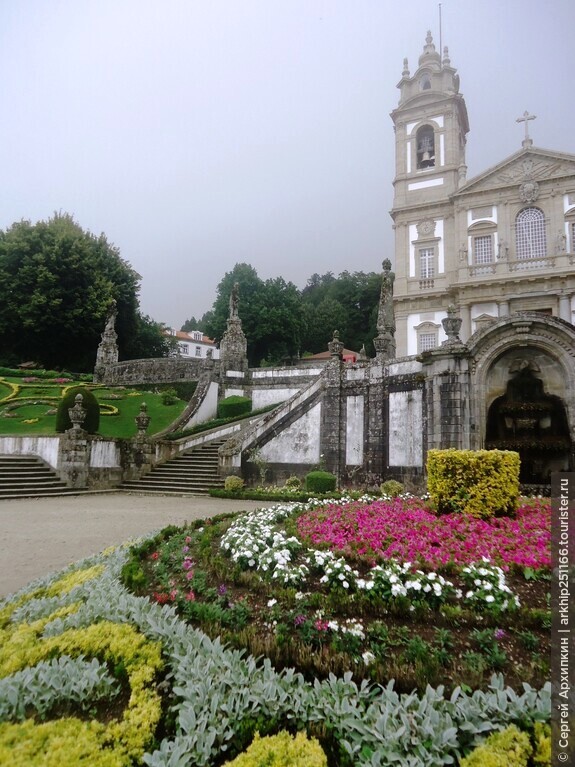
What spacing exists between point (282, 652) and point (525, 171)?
3322cm

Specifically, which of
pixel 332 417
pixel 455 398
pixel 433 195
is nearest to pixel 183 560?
pixel 455 398

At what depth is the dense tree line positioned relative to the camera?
154 ft

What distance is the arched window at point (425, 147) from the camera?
33.7 m

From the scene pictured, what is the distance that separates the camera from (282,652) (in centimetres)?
383

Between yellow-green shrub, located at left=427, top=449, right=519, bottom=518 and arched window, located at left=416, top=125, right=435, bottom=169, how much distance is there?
30642 mm

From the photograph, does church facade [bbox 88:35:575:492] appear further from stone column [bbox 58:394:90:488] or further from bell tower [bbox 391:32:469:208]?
stone column [bbox 58:394:90:488]

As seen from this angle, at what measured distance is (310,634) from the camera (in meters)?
4.28

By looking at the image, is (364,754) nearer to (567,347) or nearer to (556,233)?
(567,347)

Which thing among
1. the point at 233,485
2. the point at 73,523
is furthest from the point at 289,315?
the point at 73,523

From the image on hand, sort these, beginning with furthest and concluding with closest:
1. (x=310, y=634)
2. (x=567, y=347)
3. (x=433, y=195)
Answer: (x=433, y=195) < (x=567, y=347) < (x=310, y=634)

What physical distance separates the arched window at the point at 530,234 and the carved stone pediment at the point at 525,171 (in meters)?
1.69

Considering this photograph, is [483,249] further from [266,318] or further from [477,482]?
[477,482]

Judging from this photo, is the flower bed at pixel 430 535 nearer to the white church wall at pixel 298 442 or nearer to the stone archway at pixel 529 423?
the stone archway at pixel 529 423

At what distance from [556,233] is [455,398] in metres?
20.2
